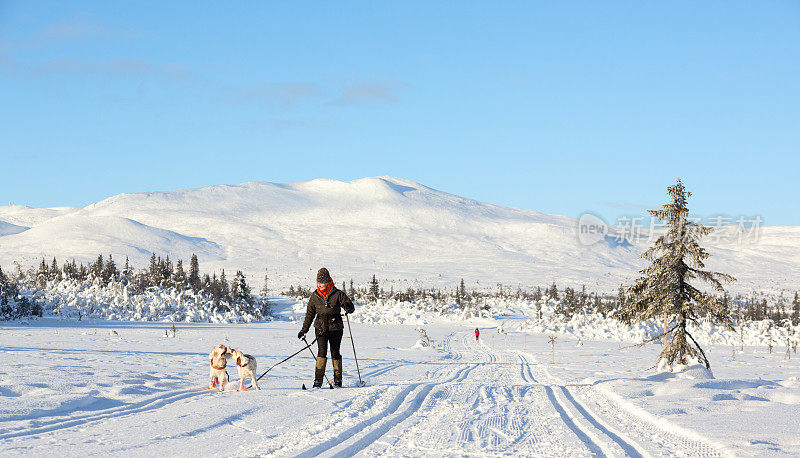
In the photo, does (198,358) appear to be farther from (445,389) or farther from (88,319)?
(88,319)

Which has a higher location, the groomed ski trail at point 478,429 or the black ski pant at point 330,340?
the black ski pant at point 330,340

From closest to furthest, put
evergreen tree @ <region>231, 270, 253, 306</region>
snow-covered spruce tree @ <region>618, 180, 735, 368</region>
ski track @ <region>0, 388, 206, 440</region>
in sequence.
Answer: ski track @ <region>0, 388, 206, 440</region> → snow-covered spruce tree @ <region>618, 180, 735, 368</region> → evergreen tree @ <region>231, 270, 253, 306</region>

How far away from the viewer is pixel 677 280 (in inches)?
784

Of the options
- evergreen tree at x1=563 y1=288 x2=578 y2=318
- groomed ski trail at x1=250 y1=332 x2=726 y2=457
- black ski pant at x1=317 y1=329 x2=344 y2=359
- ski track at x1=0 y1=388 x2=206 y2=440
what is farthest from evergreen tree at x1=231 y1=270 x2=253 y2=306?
groomed ski trail at x1=250 y1=332 x2=726 y2=457

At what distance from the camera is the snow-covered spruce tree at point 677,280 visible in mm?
19469

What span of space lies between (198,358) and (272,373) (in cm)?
482

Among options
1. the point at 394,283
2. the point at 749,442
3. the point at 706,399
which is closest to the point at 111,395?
the point at 749,442

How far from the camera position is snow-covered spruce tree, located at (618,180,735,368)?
1947 cm

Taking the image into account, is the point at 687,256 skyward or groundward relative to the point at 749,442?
skyward

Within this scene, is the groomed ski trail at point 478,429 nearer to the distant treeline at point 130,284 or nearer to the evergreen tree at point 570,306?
the distant treeline at point 130,284

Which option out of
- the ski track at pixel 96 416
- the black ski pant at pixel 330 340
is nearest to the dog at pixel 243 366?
the ski track at pixel 96 416

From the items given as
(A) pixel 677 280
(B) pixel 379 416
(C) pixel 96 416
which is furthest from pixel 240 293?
(B) pixel 379 416

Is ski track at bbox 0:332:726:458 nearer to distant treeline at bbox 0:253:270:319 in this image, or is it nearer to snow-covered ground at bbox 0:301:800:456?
snow-covered ground at bbox 0:301:800:456

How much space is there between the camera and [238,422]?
24.2 feet
